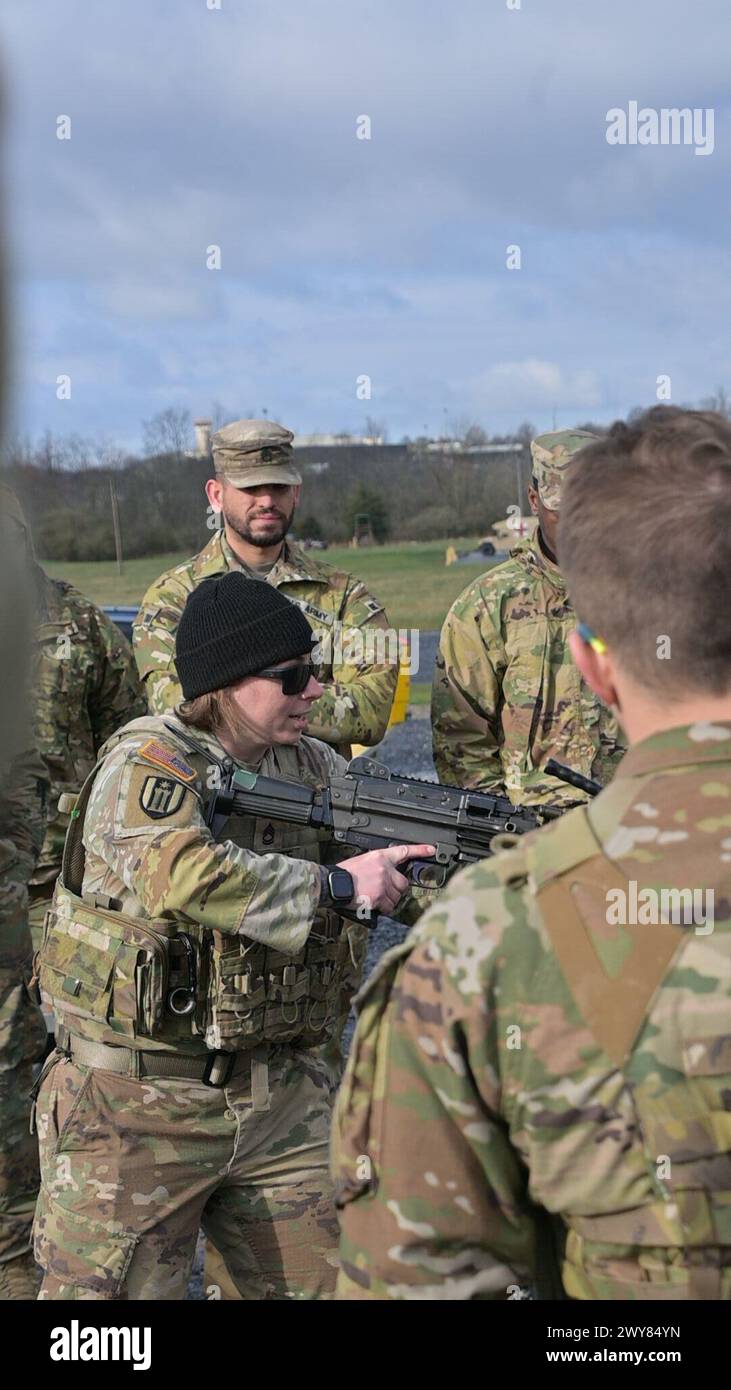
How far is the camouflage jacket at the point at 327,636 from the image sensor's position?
5070 millimetres

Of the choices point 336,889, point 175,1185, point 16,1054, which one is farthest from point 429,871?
point 16,1054

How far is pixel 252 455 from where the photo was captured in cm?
531

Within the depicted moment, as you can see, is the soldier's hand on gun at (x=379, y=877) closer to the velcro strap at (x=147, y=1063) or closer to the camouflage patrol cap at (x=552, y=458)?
the velcro strap at (x=147, y=1063)

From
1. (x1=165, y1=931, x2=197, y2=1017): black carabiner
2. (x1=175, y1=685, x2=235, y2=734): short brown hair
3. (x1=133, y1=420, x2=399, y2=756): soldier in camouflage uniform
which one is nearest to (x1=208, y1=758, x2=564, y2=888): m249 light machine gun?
(x1=175, y1=685, x2=235, y2=734): short brown hair

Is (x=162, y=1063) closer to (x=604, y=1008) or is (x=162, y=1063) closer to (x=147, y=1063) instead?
(x=147, y=1063)

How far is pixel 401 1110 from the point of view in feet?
5.50

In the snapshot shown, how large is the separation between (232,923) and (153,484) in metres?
23.1

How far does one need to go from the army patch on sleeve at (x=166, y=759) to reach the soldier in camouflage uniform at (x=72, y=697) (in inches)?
81.9

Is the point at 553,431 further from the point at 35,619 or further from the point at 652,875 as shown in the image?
the point at 35,619

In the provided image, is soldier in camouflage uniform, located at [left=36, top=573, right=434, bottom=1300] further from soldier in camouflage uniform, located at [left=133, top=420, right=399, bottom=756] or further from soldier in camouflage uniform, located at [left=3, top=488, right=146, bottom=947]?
soldier in camouflage uniform, located at [left=3, top=488, right=146, bottom=947]

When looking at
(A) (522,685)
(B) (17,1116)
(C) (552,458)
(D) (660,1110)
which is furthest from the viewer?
(A) (522,685)

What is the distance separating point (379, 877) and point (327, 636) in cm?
198

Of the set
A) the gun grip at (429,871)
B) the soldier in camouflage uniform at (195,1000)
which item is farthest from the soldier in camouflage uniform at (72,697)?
A: the gun grip at (429,871)

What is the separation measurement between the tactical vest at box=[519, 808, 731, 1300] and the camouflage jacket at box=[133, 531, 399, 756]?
339 cm
